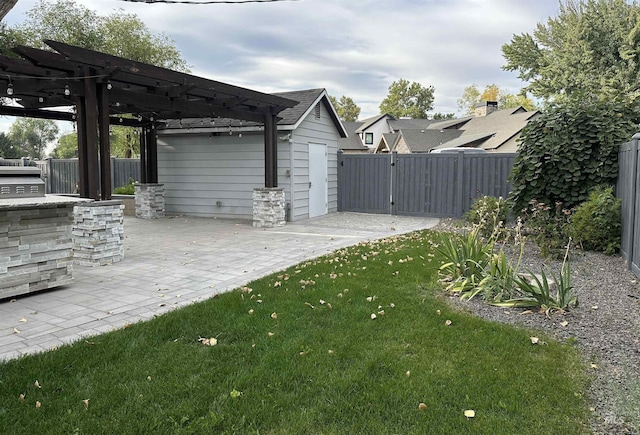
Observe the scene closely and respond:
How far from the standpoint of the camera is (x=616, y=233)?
6578mm

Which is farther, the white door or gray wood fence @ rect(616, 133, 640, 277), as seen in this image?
the white door

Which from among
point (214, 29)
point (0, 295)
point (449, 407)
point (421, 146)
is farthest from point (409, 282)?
point (421, 146)

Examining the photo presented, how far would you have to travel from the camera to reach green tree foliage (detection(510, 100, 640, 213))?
7.27 m

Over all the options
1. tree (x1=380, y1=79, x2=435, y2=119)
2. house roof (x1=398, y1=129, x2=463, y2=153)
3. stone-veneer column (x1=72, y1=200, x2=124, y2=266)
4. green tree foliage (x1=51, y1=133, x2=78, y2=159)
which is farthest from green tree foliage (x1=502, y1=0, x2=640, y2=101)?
green tree foliage (x1=51, y1=133, x2=78, y2=159)

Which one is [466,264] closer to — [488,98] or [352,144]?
[352,144]

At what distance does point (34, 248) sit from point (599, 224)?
23.4ft

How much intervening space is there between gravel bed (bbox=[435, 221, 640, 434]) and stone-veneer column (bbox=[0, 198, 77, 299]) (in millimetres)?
4164

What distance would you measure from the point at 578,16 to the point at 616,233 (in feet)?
71.2

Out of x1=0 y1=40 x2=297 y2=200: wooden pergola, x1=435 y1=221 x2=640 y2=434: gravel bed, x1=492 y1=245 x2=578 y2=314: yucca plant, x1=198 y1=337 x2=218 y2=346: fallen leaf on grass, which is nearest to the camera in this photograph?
x1=435 y1=221 x2=640 y2=434: gravel bed

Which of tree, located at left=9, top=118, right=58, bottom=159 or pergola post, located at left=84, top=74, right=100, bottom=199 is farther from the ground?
tree, located at left=9, top=118, right=58, bottom=159

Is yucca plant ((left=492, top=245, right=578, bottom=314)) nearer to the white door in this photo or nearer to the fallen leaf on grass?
the fallen leaf on grass

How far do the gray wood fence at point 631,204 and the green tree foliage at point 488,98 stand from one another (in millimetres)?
42579

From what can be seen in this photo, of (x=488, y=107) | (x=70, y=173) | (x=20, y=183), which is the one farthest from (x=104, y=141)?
(x=488, y=107)

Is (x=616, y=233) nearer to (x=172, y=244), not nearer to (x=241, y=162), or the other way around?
(x=172, y=244)
